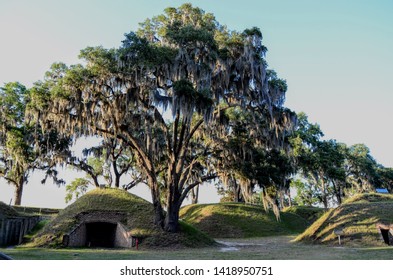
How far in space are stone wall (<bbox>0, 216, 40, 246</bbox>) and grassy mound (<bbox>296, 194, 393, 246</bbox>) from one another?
20755 millimetres

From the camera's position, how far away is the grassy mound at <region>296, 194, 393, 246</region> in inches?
890

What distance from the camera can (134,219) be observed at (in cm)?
2547

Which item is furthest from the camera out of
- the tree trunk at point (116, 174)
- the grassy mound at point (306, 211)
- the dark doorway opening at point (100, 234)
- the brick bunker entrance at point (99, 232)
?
the grassy mound at point (306, 211)

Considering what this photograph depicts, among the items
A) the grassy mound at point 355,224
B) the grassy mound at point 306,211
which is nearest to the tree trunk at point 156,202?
the grassy mound at point 355,224

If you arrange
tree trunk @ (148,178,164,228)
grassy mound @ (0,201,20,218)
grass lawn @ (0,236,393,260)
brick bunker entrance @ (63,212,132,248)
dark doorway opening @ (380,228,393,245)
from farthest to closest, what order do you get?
grassy mound @ (0,201,20,218) → tree trunk @ (148,178,164,228) → brick bunker entrance @ (63,212,132,248) → dark doorway opening @ (380,228,393,245) → grass lawn @ (0,236,393,260)

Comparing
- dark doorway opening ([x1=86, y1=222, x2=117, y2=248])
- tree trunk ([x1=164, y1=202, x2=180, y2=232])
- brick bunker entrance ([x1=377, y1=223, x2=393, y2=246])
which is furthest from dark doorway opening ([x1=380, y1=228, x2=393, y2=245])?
dark doorway opening ([x1=86, y1=222, x2=117, y2=248])

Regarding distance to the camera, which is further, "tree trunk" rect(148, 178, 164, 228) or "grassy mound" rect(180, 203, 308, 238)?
"grassy mound" rect(180, 203, 308, 238)

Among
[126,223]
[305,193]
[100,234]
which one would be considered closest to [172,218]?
[126,223]

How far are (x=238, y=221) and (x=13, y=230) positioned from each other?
2329cm

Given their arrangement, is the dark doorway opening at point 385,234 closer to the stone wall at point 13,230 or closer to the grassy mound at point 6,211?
the stone wall at point 13,230

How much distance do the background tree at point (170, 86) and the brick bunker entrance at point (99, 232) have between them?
2.93 meters

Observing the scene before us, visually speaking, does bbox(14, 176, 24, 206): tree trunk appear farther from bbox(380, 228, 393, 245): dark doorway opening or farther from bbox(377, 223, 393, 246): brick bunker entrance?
bbox(380, 228, 393, 245): dark doorway opening

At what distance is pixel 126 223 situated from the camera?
2514cm

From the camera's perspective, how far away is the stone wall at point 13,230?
912 inches
